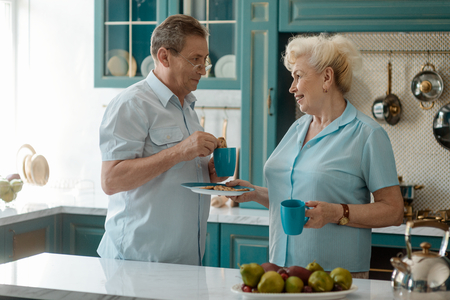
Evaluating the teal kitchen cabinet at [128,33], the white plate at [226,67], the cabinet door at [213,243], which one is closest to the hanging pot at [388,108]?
the white plate at [226,67]

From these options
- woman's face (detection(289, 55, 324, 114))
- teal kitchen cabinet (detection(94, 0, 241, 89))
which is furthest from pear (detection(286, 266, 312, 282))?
teal kitchen cabinet (detection(94, 0, 241, 89))

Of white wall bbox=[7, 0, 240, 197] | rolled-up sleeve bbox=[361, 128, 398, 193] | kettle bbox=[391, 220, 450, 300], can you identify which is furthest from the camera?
white wall bbox=[7, 0, 240, 197]

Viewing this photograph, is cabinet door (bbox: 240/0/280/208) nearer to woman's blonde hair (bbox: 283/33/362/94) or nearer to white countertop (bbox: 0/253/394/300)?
woman's blonde hair (bbox: 283/33/362/94)

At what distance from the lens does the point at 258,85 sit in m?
2.73

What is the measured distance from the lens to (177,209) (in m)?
1.67

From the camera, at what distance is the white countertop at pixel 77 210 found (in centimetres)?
245

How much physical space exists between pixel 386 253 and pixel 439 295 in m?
1.54

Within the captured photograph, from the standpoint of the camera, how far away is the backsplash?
2.88 m

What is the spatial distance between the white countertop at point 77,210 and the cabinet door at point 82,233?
48 millimetres

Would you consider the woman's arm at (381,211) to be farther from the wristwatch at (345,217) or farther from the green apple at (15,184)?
the green apple at (15,184)

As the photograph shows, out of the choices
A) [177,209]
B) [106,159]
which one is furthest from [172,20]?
[177,209]

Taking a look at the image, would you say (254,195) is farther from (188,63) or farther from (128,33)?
(128,33)

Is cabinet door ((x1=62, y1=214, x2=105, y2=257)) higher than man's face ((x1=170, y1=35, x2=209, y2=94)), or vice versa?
man's face ((x1=170, y1=35, x2=209, y2=94))

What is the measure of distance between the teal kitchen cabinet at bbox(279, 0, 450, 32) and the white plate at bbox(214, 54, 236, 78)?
36 centimetres
